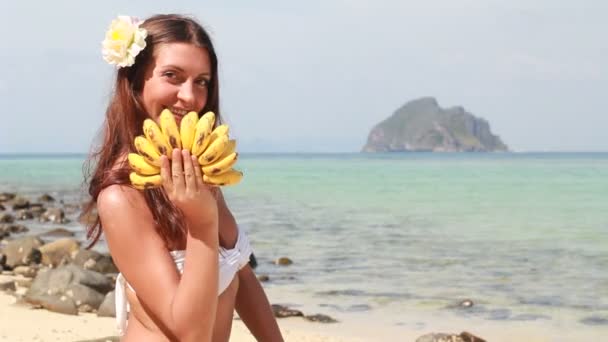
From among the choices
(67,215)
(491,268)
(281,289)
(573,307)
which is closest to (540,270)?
(491,268)

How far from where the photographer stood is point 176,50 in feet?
9.78

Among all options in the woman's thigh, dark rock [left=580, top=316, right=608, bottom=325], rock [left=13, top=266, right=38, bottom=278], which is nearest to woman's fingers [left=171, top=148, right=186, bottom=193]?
the woman's thigh

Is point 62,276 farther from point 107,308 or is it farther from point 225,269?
point 225,269

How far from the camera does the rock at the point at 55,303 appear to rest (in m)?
9.25

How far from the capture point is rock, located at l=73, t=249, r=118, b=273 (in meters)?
13.0

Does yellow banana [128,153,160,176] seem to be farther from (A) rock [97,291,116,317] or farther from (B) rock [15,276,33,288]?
(B) rock [15,276,33,288]

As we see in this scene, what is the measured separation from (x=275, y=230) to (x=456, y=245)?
4626 millimetres

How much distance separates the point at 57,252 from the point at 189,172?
12543 mm

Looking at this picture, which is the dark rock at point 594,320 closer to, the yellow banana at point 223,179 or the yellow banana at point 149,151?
the yellow banana at point 223,179

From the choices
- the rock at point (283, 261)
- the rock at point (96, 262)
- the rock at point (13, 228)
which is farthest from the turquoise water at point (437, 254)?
the rock at point (13, 228)

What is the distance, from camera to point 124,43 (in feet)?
9.70

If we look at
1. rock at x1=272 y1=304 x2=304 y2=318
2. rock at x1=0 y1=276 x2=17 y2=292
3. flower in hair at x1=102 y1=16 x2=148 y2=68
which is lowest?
rock at x1=0 y1=276 x2=17 y2=292

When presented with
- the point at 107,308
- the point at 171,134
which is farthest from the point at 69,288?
the point at 171,134

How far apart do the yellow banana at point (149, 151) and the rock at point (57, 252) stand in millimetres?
11897
